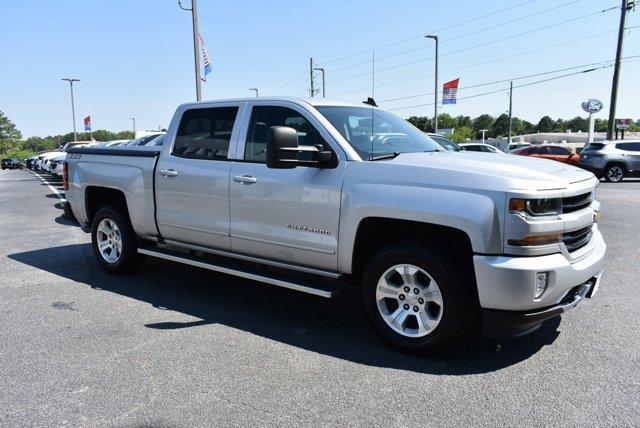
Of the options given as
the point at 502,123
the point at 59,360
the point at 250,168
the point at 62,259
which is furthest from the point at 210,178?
the point at 502,123

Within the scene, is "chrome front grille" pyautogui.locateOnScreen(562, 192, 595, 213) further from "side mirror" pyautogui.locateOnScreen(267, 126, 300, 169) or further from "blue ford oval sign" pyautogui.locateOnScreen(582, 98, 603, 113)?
"blue ford oval sign" pyautogui.locateOnScreen(582, 98, 603, 113)

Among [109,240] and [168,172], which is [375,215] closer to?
[168,172]

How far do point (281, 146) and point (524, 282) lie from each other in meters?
1.96

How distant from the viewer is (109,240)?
627 cm

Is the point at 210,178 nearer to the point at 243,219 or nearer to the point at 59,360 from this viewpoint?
the point at 243,219

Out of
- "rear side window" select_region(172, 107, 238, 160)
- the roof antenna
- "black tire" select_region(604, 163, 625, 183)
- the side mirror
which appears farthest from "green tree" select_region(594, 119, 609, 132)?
the side mirror

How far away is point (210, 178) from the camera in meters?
4.98

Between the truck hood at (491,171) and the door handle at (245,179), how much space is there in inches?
50.4

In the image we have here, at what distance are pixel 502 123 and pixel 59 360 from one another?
155154 millimetres

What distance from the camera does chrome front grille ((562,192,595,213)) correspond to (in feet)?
11.8

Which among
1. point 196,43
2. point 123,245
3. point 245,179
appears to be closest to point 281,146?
point 245,179

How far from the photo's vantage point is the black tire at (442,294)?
11.9 ft

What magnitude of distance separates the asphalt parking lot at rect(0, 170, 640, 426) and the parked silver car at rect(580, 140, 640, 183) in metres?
16.8

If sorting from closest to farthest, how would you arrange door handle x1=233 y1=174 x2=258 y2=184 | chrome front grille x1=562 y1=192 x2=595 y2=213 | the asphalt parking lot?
the asphalt parking lot, chrome front grille x1=562 y1=192 x2=595 y2=213, door handle x1=233 y1=174 x2=258 y2=184
